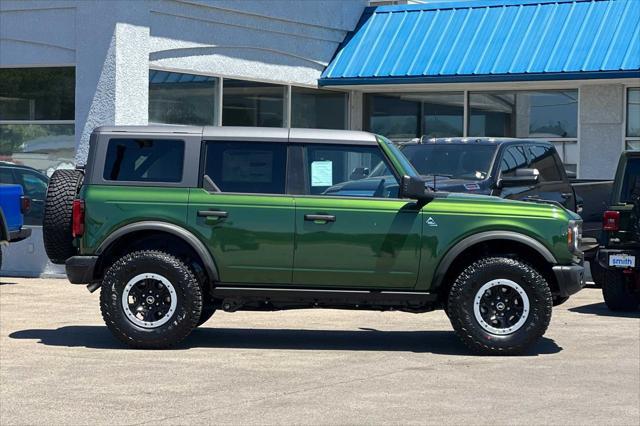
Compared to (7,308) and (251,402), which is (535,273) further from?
(7,308)

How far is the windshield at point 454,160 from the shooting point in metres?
15.2

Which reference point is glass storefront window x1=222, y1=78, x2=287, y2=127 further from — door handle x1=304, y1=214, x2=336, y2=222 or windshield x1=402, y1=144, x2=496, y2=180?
door handle x1=304, y1=214, x2=336, y2=222

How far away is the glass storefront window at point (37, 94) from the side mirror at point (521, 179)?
7.15 metres

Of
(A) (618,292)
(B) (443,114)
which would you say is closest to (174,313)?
(A) (618,292)

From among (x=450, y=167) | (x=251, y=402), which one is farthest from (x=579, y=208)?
(x=251, y=402)

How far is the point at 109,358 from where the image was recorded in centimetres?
1038

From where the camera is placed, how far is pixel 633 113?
21.0 m

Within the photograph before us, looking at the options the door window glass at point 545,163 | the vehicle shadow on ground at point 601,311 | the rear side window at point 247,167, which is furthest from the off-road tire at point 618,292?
the rear side window at point 247,167

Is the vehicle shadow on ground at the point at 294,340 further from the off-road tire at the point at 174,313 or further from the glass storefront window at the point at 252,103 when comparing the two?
the glass storefront window at the point at 252,103

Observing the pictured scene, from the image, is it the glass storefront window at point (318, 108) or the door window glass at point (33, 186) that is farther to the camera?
the glass storefront window at point (318, 108)

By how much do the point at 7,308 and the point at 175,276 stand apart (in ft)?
13.4

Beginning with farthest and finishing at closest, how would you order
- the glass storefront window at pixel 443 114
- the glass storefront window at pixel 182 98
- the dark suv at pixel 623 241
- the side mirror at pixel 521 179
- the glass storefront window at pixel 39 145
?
the glass storefront window at pixel 443 114, the glass storefront window at pixel 182 98, the glass storefront window at pixel 39 145, the side mirror at pixel 521 179, the dark suv at pixel 623 241

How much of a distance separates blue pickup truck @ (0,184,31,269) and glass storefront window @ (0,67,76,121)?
101 inches

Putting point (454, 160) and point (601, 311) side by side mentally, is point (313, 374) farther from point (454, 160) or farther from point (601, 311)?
point (454, 160)
